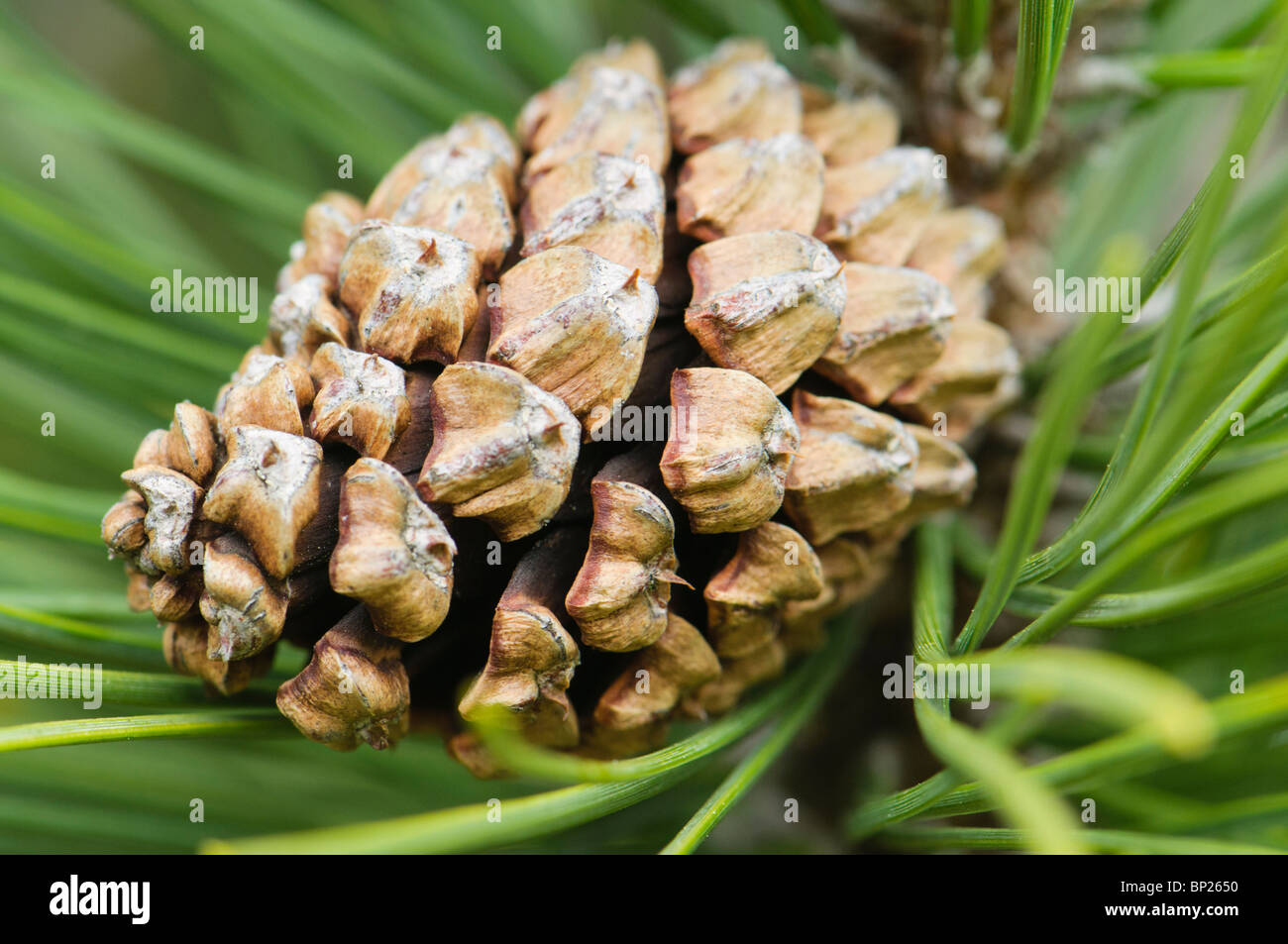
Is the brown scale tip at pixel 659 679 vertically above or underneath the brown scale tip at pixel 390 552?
underneath

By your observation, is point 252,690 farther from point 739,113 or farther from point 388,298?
point 739,113

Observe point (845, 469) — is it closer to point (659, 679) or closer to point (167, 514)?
point (659, 679)

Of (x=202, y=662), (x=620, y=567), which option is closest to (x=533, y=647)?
(x=620, y=567)

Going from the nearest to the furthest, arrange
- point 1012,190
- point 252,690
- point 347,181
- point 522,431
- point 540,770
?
point 540,770
point 522,431
point 252,690
point 1012,190
point 347,181

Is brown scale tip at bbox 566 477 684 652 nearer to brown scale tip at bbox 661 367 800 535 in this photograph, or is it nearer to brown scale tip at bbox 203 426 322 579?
brown scale tip at bbox 661 367 800 535

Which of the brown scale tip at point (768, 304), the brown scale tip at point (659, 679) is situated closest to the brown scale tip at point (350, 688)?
the brown scale tip at point (659, 679)

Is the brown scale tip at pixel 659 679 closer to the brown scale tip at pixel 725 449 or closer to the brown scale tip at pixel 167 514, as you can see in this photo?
the brown scale tip at pixel 725 449

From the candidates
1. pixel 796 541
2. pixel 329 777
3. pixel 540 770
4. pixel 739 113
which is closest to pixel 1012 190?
pixel 739 113

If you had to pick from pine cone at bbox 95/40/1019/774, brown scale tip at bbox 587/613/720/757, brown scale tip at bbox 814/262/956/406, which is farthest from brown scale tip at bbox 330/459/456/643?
brown scale tip at bbox 814/262/956/406
